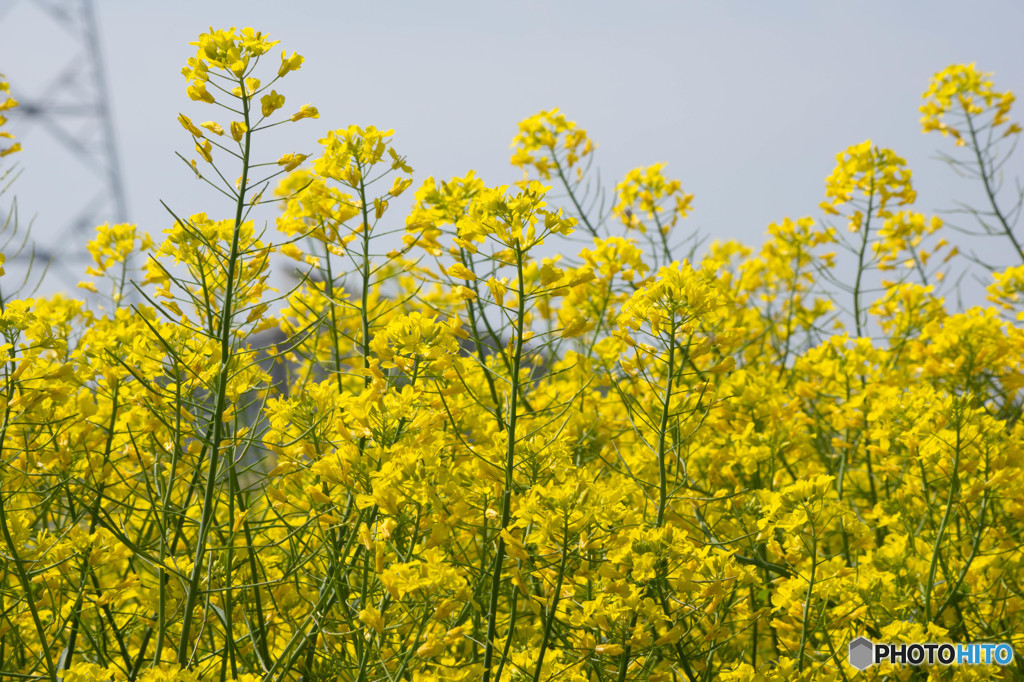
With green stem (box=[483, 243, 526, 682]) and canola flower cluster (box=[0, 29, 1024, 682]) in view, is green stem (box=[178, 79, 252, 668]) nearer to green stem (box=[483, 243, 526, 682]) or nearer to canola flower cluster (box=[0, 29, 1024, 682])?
canola flower cluster (box=[0, 29, 1024, 682])

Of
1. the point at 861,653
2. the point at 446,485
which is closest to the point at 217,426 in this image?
the point at 446,485

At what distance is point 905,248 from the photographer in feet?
14.5

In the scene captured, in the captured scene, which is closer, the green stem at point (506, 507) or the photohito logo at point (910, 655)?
the green stem at point (506, 507)

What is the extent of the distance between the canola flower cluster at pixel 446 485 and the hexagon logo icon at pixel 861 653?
4 centimetres

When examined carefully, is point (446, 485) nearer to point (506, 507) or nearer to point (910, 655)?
point (506, 507)

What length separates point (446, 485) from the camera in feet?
5.53

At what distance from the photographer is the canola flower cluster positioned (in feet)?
5.58

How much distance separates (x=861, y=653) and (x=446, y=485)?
1.12 m

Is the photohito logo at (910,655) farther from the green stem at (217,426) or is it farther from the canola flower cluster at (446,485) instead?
the green stem at (217,426)

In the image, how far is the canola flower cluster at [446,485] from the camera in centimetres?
170

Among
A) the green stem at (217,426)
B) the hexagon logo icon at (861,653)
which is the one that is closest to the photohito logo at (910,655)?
the hexagon logo icon at (861,653)

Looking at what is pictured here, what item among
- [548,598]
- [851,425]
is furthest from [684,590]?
[851,425]

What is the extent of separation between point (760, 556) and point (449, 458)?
98cm

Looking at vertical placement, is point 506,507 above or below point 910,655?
above
